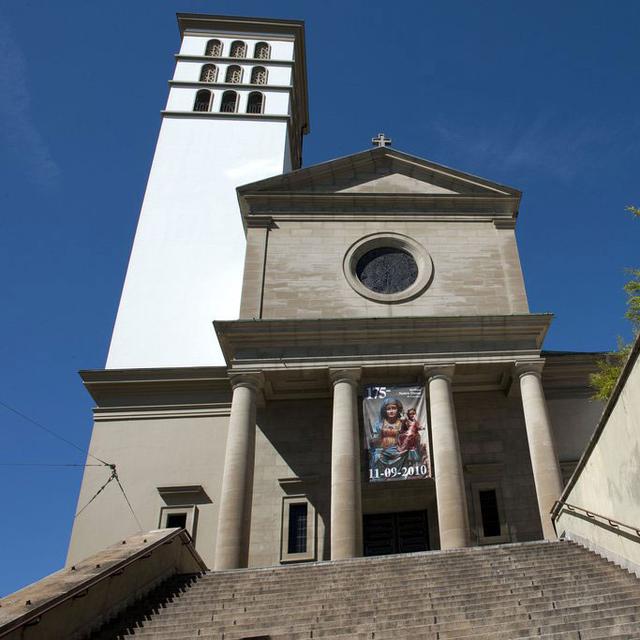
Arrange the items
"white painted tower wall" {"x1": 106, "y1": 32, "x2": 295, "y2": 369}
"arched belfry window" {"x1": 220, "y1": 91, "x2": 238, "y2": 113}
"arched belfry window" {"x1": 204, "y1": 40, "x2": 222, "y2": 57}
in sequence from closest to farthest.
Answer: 1. "white painted tower wall" {"x1": 106, "y1": 32, "x2": 295, "y2": 369}
2. "arched belfry window" {"x1": 220, "y1": 91, "x2": 238, "y2": 113}
3. "arched belfry window" {"x1": 204, "y1": 40, "x2": 222, "y2": 57}

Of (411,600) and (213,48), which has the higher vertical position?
(213,48)

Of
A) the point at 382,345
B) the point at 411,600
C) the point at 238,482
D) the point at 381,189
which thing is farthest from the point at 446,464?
the point at 381,189

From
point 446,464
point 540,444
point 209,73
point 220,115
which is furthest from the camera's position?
point 209,73

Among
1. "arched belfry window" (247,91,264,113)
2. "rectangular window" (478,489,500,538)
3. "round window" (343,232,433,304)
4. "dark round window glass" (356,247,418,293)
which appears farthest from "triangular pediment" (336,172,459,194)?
"arched belfry window" (247,91,264,113)

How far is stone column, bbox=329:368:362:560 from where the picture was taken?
14859 millimetres

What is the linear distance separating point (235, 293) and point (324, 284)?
6.72m

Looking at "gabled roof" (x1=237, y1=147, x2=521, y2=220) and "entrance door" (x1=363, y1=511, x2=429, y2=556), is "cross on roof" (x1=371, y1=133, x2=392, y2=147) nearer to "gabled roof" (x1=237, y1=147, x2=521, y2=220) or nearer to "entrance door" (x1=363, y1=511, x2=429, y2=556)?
"gabled roof" (x1=237, y1=147, x2=521, y2=220)

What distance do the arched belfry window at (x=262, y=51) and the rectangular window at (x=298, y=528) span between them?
1119 inches

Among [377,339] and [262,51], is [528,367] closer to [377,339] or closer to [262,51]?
[377,339]

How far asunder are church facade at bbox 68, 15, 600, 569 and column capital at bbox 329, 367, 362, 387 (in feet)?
0.14

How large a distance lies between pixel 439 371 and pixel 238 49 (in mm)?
28119

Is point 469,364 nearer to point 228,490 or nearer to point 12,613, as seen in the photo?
point 228,490

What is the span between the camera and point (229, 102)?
34.6 metres

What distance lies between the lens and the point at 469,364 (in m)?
18.0
